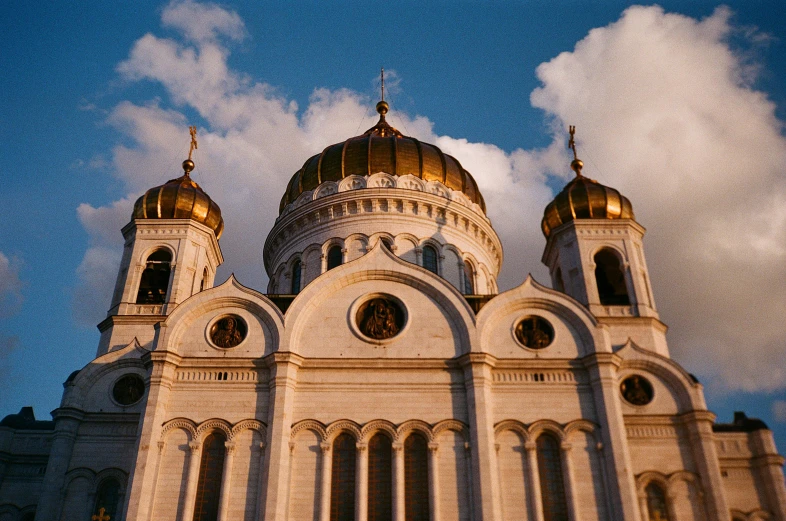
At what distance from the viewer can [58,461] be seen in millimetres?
18938

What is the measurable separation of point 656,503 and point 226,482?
10886mm

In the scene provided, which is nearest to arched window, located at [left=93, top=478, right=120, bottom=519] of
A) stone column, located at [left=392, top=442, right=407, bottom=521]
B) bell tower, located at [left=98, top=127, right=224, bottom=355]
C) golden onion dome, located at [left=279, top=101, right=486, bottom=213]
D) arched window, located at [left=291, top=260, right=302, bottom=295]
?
bell tower, located at [left=98, top=127, right=224, bottom=355]

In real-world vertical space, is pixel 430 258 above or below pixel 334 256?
below

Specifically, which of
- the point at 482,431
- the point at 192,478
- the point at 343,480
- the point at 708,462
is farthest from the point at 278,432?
the point at 708,462

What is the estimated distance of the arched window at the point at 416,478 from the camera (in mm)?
17188

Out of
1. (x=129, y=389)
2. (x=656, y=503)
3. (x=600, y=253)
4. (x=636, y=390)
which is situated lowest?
(x=656, y=503)

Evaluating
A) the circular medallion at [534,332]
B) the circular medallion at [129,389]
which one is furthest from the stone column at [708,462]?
the circular medallion at [129,389]

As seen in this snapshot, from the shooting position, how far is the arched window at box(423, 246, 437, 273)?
26031 mm

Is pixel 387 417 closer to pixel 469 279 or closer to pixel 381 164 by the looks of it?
pixel 469 279

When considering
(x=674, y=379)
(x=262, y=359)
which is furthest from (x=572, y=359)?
(x=262, y=359)

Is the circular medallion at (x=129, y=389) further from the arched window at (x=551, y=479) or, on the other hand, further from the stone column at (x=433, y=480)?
the arched window at (x=551, y=479)

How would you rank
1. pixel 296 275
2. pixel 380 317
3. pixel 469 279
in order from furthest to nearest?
pixel 296 275, pixel 469 279, pixel 380 317

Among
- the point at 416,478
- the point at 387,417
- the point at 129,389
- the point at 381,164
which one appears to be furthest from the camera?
the point at 381,164

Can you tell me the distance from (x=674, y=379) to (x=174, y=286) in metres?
15.4
